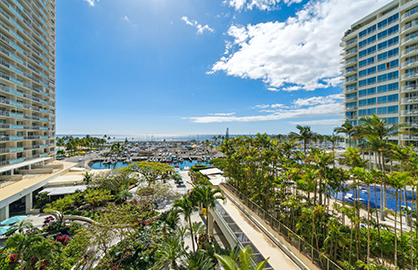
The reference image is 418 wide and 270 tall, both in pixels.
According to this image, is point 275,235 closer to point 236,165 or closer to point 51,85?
point 236,165

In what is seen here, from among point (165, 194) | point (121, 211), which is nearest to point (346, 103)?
point (165, 194)

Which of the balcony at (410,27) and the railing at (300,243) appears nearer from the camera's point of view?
the railing at (300,243)

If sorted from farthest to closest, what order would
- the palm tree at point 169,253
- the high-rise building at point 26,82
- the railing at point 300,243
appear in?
the high-rise building at point 26,82 → the palm tree at point 169,253 → the railing at point 300,243

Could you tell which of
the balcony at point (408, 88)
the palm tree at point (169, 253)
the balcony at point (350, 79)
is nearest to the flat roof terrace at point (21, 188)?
the palm tree at point (169, 253)

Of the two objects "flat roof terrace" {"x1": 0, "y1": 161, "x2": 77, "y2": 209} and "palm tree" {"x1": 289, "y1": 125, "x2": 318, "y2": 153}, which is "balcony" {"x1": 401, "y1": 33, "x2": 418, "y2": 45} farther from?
"flat roof terrace" {"x1": 0, "y1": 161, "x2": 77, "y2": 209}

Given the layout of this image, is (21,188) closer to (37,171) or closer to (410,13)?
(37,171)

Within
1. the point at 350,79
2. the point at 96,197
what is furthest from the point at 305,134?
the point at 96,197

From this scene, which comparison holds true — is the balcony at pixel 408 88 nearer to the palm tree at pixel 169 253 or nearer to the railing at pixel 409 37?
the railing at pixel 409 37
